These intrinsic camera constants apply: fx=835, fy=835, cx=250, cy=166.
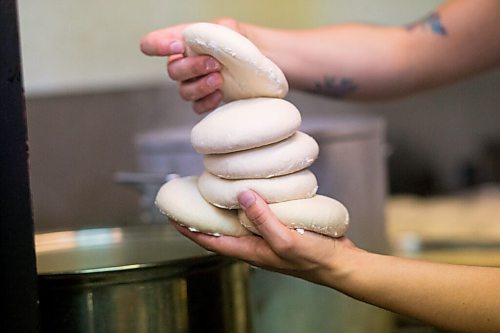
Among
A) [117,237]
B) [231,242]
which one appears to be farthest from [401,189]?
[231,242]

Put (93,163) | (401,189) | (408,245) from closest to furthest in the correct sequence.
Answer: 1. (408,245)
2. (93,163)
3. (401,189)

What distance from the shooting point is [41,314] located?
2.39ft

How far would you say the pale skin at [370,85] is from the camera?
0.71m

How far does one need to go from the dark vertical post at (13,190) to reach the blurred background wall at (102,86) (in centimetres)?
136

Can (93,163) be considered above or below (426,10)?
below

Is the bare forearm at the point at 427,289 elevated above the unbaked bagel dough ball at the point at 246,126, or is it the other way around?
the unbaked bagel dough ball at the point at 246,126

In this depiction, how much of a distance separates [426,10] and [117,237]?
147 cm

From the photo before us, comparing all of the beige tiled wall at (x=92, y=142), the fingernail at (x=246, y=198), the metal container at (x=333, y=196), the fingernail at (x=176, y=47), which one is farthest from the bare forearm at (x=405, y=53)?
the beige tiled wall at (x=92, y=142)

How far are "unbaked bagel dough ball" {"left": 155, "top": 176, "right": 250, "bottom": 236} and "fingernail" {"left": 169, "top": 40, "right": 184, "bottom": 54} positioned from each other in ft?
0.45

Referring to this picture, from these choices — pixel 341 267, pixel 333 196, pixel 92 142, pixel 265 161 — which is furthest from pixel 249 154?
pixel 92 142

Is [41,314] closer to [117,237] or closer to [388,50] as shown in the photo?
[117,237]

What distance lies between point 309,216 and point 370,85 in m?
0.45

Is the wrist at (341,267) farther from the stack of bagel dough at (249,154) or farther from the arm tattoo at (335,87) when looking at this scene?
the arm tattoo at (335,87)

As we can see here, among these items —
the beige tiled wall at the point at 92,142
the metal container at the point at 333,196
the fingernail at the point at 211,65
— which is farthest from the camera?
the beige tiled wall at the point at 92,142
